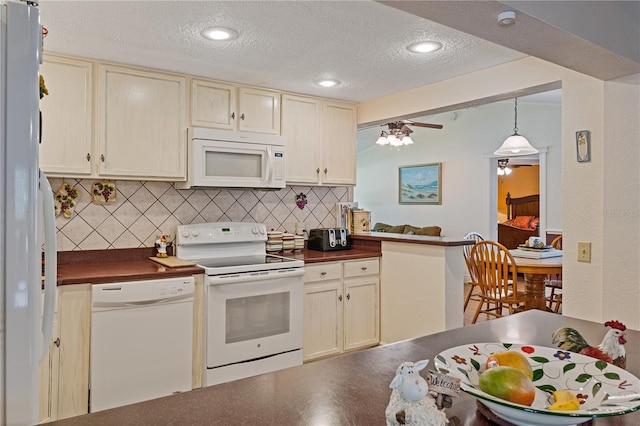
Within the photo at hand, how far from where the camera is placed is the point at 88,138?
2.87 meters

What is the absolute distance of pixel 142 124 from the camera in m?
3.04

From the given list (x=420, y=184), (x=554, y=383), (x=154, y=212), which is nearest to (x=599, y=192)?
(x=554, y=383)

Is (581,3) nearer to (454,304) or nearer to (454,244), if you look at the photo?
(454,244)

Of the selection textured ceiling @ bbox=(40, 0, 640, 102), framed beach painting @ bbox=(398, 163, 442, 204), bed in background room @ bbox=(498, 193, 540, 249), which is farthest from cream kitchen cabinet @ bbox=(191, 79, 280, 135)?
bed in background room @ bbox=(498, 193, 540, 249)

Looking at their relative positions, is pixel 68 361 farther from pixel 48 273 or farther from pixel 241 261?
pixel 48 273

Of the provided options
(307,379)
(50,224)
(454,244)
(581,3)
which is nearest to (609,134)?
(581,3)

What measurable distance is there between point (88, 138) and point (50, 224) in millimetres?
1928

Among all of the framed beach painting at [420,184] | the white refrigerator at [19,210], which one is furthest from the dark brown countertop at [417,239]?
the framed beach painting at [420,184]

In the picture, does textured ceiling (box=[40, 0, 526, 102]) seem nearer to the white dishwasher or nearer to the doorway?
the white dishwasher

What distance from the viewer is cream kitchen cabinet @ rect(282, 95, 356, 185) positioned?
12.3ft

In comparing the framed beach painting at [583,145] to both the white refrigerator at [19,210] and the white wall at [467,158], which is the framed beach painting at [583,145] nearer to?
the white refrigerator at [19,210]

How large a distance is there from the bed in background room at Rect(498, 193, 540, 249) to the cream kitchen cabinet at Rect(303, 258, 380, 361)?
4.97 metres

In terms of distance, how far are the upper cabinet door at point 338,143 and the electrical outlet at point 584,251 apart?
6.72 feet

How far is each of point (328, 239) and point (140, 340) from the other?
5.63 ft
